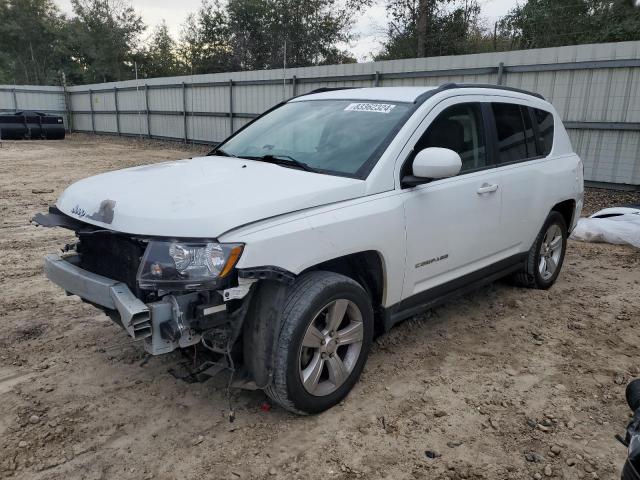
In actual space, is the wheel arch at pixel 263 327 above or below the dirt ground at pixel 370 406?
above

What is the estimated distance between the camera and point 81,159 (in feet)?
56.3

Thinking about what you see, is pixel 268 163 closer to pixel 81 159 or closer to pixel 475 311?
pixel 475 311

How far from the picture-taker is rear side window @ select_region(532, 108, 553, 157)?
4664mm

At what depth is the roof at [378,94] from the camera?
362 cm

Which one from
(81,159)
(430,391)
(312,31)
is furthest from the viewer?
(312,31)

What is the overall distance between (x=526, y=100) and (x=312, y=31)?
30877 mm

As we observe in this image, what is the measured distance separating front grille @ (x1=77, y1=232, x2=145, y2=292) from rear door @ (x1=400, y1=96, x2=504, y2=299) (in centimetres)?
163

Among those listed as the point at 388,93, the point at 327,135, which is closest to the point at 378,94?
the point at 388,93

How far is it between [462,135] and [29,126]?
26.9 meters

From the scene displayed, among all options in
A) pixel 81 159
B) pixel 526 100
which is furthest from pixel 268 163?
pixel 81 159

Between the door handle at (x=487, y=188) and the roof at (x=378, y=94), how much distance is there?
81 cm

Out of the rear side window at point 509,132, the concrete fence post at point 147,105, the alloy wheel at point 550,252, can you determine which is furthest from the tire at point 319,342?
the concrete fence post at point 147,105

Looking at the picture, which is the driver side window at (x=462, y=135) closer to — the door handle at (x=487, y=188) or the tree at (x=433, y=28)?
the door handle at (x=487, y=188)

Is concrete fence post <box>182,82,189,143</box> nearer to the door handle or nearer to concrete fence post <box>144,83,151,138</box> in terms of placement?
concrete fence post <box>144,83,151,138</box>
